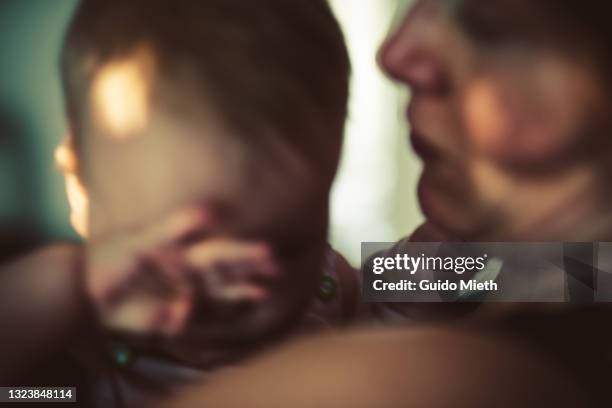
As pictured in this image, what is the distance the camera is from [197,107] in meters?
0.52

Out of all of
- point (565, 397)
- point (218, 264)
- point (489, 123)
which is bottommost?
point (565, 397)

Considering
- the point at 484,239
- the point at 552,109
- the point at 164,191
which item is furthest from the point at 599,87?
the point at 164,191

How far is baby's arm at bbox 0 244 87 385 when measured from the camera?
0.55 meters

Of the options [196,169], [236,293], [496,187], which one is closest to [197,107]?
[196,169]

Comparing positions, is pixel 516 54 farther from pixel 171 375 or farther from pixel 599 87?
pixel 171 375

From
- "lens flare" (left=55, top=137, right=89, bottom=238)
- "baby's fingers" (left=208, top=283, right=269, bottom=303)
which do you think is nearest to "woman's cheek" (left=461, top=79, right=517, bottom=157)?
"baby's fingers" (left=208, top=283, right=269, bottom=303)

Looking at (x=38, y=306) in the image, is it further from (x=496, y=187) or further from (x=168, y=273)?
(x=496, y=187)

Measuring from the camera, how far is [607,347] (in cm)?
55

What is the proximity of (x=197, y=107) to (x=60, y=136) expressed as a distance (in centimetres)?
13

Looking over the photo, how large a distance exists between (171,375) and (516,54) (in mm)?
391

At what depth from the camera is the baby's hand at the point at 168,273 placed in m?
0.53

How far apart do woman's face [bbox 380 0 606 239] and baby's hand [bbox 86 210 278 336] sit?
0.16 m

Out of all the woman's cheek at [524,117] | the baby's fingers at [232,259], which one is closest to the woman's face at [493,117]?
the woman's cheek at [524,117]

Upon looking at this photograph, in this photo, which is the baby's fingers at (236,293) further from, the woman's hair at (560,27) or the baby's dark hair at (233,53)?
the woman's hair at (560,27)
